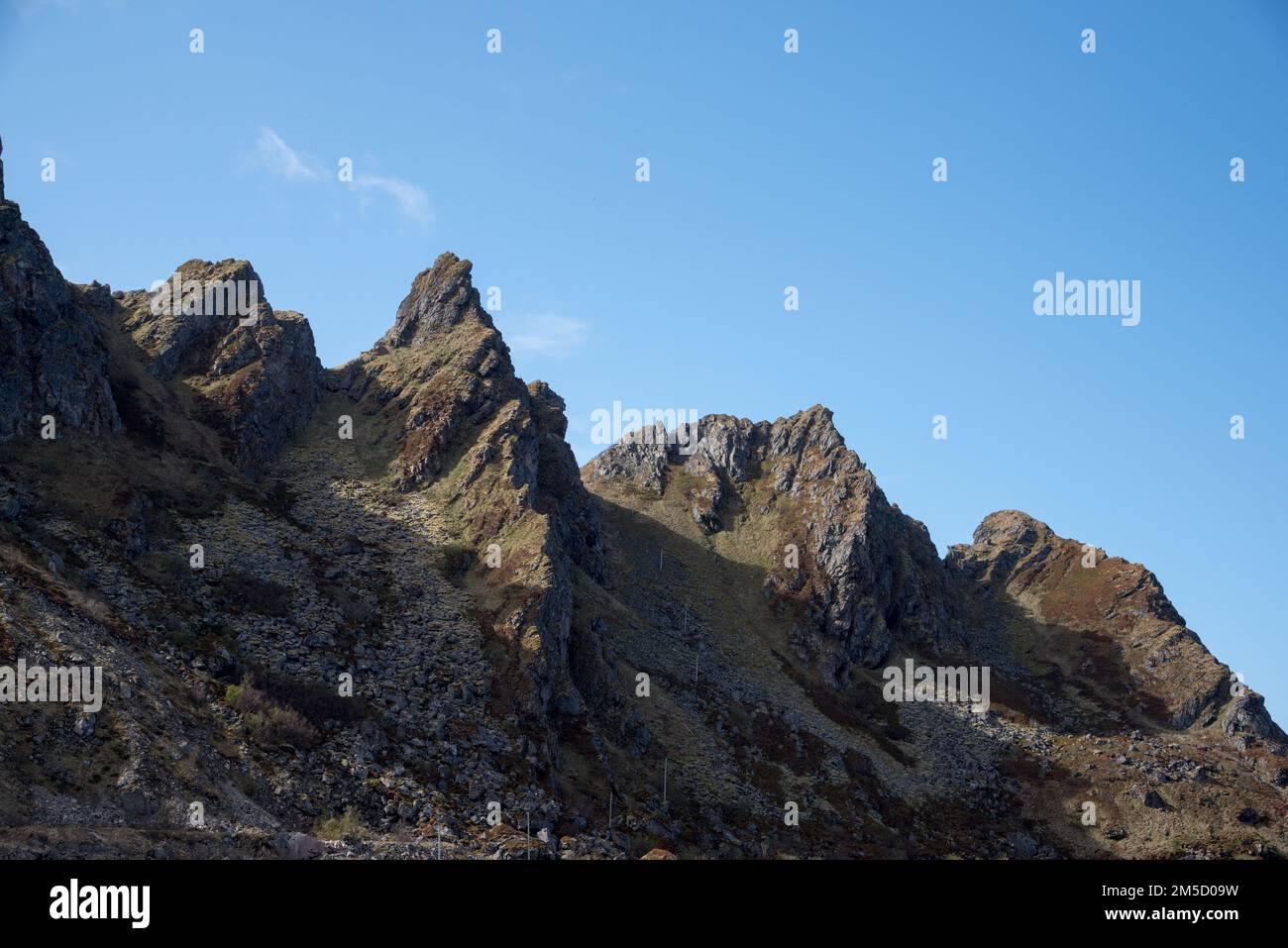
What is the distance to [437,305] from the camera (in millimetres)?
122750

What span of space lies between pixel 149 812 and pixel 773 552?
94.7 meters

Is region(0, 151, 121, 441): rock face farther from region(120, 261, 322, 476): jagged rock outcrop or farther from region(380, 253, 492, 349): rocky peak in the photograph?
region(380, 253, 492, 349): rocky peak

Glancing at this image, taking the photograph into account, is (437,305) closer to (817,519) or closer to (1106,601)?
(817,519)

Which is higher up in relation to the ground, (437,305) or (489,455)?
(437,305)

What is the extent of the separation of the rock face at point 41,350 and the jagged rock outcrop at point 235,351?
1293 centimetres

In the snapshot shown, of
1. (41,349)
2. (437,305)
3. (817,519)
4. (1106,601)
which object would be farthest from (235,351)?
(1106,601)

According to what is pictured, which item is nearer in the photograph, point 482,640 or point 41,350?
point 482,640

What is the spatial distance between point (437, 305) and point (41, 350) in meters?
51.0

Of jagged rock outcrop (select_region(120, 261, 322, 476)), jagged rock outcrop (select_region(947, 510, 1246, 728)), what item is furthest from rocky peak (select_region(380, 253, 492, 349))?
jagged rock outcrop (select_region(947, 510, 1246, 728))

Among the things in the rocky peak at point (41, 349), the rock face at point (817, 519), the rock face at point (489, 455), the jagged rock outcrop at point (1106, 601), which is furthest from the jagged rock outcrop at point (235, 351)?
the jagged rock outcrop at point (1106, 601)

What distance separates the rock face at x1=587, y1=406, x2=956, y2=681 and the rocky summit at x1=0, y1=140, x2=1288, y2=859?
577 millimetres

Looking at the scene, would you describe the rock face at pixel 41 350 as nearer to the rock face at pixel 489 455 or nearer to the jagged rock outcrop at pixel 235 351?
the jagged rock outcrop at pixel 235 351
